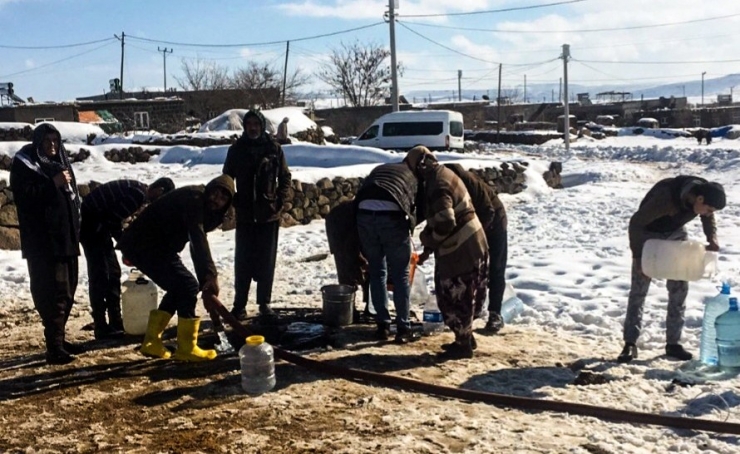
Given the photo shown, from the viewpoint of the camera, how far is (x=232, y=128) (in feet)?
78.5

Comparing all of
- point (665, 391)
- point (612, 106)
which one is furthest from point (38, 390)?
point (612, 106)

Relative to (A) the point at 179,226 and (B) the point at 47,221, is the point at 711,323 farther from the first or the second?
(B) the point at 47,221

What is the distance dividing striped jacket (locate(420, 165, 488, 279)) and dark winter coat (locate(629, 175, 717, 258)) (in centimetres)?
100

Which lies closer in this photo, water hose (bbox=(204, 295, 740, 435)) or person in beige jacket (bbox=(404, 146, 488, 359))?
water hose (bbox=(204, 295, 740, 435))

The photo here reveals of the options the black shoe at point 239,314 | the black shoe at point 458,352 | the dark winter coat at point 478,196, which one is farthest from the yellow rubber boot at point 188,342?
the dark winter coat at point 478,196

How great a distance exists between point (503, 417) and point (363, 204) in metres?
1.87

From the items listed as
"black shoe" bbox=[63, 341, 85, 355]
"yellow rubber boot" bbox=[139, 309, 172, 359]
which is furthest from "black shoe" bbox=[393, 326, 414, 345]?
"black shoe" bbox=[63, 341, 85, 355]

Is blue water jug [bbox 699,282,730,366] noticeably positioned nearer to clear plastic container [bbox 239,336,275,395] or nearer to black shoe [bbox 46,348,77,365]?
clear plastic container [bbox 239,336,275,395]

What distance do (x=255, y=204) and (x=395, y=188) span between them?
1381mm

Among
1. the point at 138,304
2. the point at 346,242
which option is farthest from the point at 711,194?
the point at 138,304

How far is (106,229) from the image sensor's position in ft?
19.7

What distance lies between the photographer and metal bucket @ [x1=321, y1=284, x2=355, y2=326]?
607cm

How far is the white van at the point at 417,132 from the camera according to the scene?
22.9m

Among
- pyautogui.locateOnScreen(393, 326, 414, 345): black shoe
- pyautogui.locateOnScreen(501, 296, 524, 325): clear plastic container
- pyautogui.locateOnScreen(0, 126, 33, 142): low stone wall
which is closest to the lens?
pyautogui.locateOnScreen(393, 326, 414, 345): black shoe
